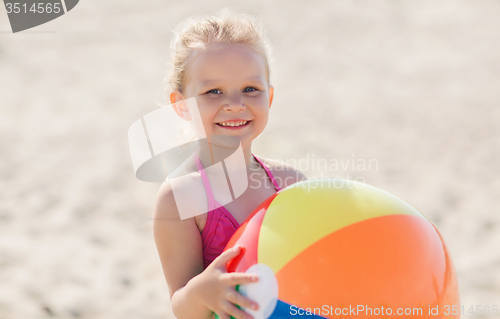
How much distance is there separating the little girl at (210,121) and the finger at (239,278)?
16 cm

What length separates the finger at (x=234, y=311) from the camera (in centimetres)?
149

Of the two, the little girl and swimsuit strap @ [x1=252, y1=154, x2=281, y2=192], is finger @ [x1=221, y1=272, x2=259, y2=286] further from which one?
swimsuit strap @ [x1=252, y1=154, x2=281, y2=192]

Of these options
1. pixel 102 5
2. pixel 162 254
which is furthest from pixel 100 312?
pixel 102 5

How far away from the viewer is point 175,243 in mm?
1902

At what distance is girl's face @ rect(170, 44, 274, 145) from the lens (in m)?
2.02

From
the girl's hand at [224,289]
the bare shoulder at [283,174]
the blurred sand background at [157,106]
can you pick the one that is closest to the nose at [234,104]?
the bare shoulder at [283,174]

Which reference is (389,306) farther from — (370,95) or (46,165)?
(370,95)

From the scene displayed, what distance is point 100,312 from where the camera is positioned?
3.05 m

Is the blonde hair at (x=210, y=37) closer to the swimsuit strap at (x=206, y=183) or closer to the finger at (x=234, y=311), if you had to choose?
the swimsuit strap at (x=206, y=183)

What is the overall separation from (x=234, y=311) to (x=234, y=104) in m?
0.86

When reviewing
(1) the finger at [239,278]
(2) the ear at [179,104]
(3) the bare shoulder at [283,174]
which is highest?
(2) the ear at [179,104]

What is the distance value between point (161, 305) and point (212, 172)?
4.66ft

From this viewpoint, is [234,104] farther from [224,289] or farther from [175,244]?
[224,289]

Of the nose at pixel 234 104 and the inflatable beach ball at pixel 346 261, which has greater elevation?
the nose at pixel 234 104
